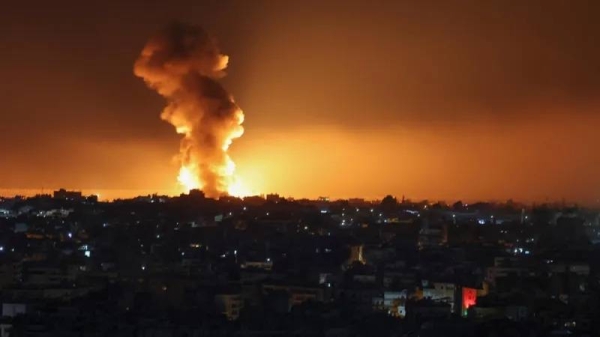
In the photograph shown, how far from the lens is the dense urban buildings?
2383 centimetres

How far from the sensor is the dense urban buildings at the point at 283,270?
938 inches

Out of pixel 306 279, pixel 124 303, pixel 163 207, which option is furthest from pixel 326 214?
pixel 124 303

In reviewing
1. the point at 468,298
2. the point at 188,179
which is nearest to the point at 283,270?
the point at 468,298

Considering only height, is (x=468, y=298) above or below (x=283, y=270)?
below

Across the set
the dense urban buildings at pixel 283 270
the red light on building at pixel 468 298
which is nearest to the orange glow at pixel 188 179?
the dense urban buildings at pixel 283 270

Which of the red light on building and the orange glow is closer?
the red light on building

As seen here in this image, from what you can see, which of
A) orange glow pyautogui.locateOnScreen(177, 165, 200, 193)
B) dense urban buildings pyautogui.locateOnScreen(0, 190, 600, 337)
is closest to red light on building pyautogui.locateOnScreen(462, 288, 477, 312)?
dense urban buildings pyautogui.locateOnScreen(0, 190, 600, 337)

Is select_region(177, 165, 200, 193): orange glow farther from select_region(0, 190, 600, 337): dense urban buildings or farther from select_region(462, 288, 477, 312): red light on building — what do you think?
select_region(462, 288, 477, 312): red light on building

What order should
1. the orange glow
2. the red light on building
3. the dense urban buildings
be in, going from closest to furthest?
the dense urban buildings
the red light on building
the orange glow

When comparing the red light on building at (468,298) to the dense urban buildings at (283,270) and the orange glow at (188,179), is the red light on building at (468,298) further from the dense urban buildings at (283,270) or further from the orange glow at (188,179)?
the orange glow at (188,179)

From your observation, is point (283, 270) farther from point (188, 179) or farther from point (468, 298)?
point (188, 179)

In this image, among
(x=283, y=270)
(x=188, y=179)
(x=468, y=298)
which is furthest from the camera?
(x=188, y=179)

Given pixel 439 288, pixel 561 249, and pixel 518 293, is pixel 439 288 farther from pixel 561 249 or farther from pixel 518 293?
pixel 561 249

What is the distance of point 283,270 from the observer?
104 feet
